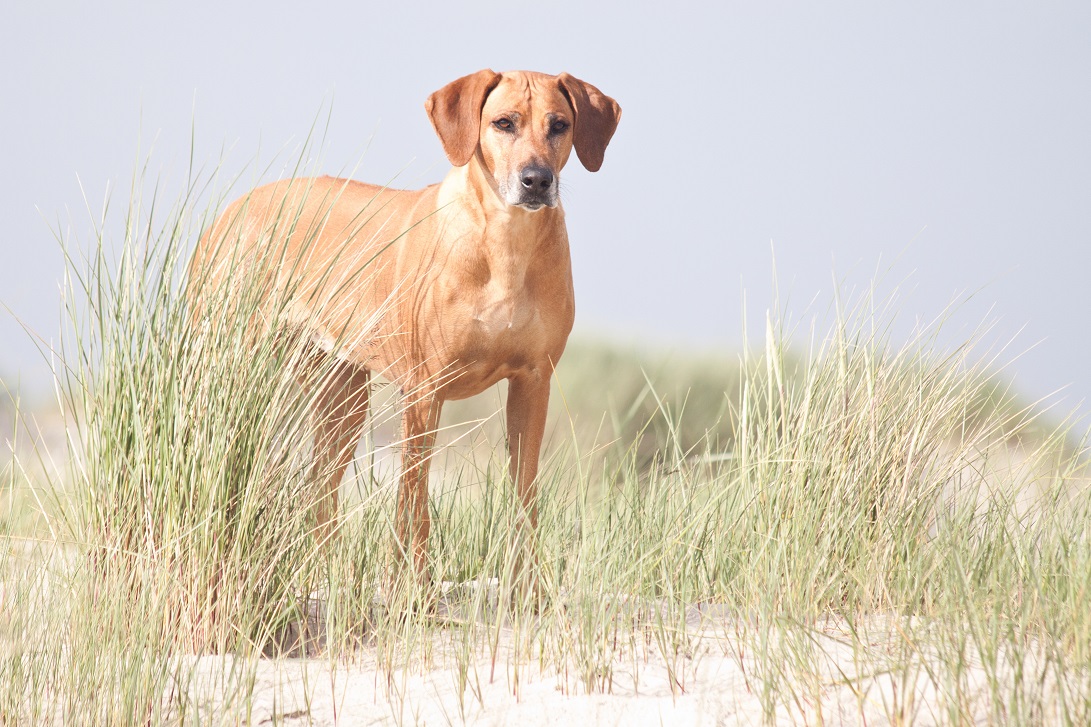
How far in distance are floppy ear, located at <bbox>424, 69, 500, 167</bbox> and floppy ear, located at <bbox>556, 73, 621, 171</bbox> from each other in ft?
1.06

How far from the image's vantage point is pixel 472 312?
4348 millimetres

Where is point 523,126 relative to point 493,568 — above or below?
above

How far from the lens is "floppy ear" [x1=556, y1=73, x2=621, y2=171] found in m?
4.36

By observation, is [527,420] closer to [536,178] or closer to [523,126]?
[536,178]

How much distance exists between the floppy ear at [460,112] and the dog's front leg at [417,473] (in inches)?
38.9

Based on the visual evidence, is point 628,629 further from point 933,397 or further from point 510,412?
point 933,397

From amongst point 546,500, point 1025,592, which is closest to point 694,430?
point 546,500

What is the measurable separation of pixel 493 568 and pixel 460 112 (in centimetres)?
184

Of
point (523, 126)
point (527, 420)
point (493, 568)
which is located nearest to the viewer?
point (493, 568)

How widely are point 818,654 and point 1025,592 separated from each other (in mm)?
786

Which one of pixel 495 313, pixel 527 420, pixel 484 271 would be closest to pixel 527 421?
pixel 527 420

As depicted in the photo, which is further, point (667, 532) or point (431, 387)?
point (431, 387)

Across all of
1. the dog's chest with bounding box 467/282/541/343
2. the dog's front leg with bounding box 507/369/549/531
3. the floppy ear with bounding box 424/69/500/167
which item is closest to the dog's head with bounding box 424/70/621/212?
the floppy ear with bounding box 424/69/500/167

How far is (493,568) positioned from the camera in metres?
3.73
